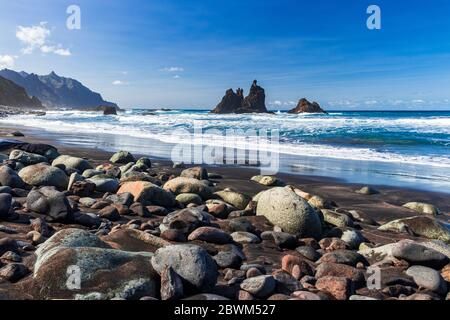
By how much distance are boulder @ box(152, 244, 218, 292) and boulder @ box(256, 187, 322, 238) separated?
6.98 ft

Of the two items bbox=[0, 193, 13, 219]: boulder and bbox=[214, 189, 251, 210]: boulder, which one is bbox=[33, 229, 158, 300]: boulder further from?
bbox=[214, 189, 251, 210]: boulder

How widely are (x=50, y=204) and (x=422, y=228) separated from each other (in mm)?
5201

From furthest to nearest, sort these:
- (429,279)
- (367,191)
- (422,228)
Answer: (367,191), (422,228), (429,279)

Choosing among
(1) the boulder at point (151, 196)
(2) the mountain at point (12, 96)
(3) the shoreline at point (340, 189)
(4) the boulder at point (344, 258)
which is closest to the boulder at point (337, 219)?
(3) the shoreline at point (340, 189)

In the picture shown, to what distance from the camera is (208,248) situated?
4.23 meters

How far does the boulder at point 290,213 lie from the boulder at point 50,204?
2673 millimetres

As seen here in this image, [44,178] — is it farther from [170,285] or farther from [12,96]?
[12,96]

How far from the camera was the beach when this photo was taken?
2980mm

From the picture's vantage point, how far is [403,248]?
13.8 ft

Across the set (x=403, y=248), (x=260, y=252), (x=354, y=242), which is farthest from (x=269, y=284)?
(x=354, y=242)

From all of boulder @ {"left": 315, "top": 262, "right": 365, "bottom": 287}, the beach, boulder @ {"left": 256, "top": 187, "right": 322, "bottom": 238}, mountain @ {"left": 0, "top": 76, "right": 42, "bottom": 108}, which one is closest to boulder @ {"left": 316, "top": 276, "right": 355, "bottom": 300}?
the beach

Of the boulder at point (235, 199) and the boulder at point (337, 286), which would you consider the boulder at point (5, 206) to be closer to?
the boulder at point (235, 199)

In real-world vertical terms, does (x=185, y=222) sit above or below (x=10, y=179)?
below

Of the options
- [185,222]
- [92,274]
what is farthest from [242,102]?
[92,274]
